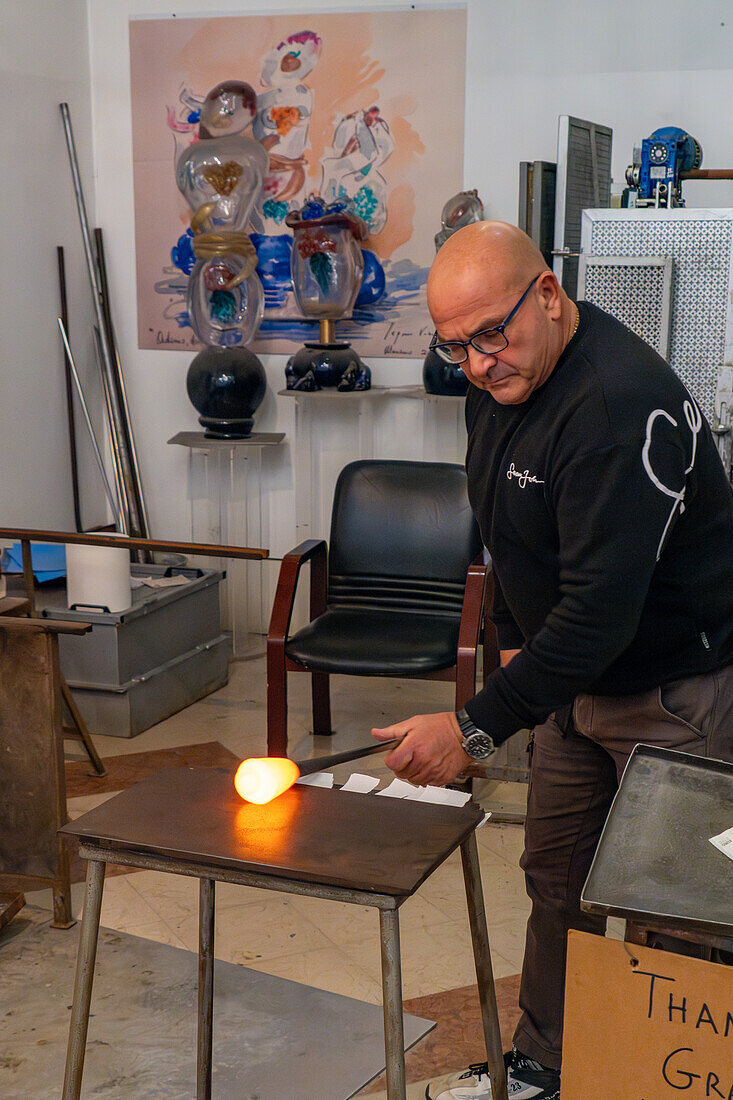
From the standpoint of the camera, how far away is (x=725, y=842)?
50.9 inches

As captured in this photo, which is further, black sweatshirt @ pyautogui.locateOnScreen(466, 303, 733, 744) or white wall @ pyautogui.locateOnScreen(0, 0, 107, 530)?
white wall @ pyautogui.locateOnScreen(0, 0, 107, 530)

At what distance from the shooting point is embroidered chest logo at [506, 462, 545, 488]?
1.57m

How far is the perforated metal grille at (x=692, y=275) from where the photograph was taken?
3420mm

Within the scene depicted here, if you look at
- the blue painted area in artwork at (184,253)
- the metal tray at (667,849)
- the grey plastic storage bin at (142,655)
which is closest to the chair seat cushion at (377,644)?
the grey plastic storage bin at (142,655)

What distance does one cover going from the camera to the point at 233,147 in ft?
14.3

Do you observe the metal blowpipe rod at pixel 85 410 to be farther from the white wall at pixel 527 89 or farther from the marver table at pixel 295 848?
the marver table at pixel 295 848

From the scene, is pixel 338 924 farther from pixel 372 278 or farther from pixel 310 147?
pixel 310 147

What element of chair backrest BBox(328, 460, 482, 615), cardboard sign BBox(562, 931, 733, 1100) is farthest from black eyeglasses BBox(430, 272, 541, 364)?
chair backrest BBox(328, 460, 482, 615)

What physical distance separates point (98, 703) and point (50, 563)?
61 cm

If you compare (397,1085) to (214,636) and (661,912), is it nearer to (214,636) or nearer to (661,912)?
(661,912)

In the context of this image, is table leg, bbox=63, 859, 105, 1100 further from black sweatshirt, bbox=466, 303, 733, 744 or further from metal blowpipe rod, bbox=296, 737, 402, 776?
black sweatshirt, bbox=466, 303, 733, 744

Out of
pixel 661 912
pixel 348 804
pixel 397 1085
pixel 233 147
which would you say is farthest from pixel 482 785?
pixel 233 147

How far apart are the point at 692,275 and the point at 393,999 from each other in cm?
268

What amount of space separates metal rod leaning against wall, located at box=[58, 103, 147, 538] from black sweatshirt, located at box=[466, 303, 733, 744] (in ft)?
11.5
